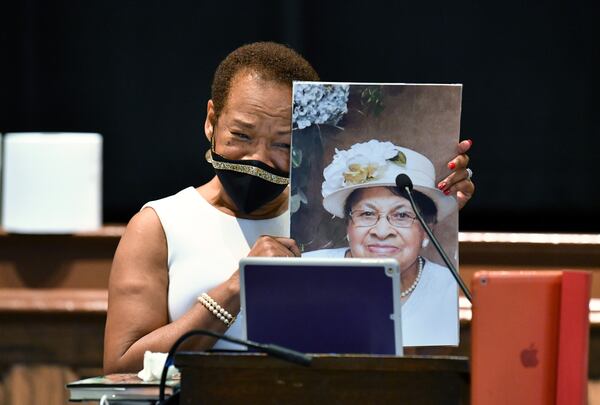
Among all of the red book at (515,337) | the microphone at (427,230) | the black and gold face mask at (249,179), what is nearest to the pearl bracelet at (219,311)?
the black and gold face mask at (249,179)

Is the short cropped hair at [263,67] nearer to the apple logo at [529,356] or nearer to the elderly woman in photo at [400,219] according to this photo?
the elderly woman in photo at [400,219]

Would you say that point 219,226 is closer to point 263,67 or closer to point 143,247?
point 143,247

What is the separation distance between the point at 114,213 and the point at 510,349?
137 inches

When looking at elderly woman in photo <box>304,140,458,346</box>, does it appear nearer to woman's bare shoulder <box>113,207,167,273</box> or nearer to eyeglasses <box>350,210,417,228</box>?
eyeglasses <box>350,210,417,228</box>

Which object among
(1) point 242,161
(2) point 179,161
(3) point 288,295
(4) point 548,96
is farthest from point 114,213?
(3) point 288,295

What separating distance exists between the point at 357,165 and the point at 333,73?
274 centimetres

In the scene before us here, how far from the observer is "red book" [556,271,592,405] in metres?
1.50

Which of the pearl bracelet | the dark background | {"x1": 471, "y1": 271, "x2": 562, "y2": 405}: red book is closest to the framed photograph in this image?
the pearl bracelet

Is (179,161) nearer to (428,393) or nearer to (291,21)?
(291,21)

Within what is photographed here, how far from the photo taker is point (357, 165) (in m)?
2.03

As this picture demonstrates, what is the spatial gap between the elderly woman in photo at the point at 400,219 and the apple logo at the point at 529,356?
513mm

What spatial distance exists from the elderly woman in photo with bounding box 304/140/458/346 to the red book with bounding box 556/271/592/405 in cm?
52

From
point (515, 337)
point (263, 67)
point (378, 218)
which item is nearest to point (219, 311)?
point (378, 218)

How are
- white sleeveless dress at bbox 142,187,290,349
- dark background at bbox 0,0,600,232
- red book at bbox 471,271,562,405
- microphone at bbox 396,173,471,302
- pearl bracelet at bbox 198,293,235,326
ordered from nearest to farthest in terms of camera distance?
1. red book at bbox 471,271,562,405
2. microphone at bbox 396,173,471,302
3. pearl bracelet at bbox 198,293,235,326
4. white sleeveless dress at bbox 142,187,290,349
5. dark background at bbox 0,0,600,232
